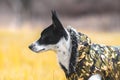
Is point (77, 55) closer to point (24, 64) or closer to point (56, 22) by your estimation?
point (56, 22)

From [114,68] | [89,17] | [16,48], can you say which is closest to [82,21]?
[89,17]

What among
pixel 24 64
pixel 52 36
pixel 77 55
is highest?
pixel 52 36

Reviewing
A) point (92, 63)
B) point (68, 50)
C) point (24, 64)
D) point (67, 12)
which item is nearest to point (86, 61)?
point (92, 63)

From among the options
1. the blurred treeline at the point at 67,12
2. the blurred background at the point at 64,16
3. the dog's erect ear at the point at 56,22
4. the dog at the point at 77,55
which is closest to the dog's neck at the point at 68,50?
the dog at the point at 77,55

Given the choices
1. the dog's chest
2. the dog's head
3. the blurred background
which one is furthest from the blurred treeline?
the dog's chest

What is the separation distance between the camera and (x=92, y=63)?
9859 millimetres

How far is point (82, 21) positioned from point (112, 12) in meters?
3.35

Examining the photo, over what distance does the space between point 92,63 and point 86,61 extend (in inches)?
3.0

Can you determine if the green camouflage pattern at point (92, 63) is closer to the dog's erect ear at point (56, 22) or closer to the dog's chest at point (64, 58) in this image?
the dog's chest at point (64, 58)

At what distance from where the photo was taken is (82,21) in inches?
1296

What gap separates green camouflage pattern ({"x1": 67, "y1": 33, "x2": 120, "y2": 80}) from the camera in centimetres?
984

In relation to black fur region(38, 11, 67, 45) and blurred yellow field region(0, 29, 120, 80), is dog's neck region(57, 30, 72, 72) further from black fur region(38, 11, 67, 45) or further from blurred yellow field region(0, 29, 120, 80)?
blurred yellow field region(0, 29, 120, 80)

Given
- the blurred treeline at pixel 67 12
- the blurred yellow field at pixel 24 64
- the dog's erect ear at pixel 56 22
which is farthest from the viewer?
the blurred treeline at pixel 67 12

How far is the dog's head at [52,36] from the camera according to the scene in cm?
985
